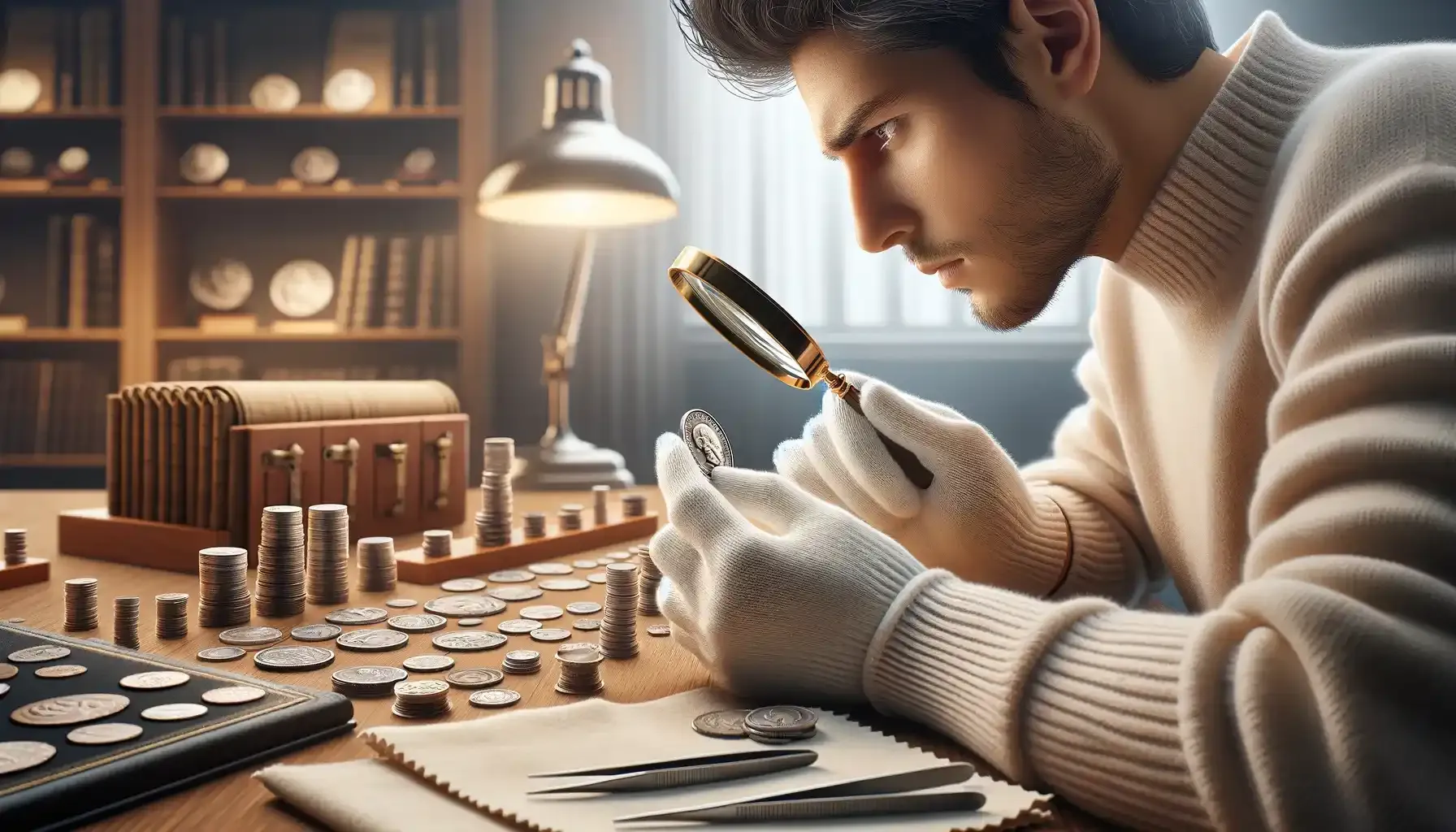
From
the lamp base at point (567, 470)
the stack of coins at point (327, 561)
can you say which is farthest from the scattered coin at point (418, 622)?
the lamp base at point (567, 470)

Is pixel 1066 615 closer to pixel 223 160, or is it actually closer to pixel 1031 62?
pixel 1031 62

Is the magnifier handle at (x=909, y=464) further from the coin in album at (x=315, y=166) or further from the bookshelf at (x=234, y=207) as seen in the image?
the coin in album at (x=315, y=166)

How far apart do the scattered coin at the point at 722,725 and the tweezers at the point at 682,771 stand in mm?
44

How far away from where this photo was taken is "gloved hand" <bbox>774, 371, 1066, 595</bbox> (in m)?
1.08

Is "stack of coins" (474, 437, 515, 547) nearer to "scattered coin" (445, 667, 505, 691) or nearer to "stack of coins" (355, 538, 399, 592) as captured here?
"stack of coins" (355, 538, 399, 592)

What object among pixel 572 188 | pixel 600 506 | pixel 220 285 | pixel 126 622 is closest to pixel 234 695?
pixel 126 622

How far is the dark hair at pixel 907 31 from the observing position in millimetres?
885

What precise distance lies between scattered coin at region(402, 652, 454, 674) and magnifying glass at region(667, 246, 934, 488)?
15.8 inches

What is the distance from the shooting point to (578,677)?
78 centimetres

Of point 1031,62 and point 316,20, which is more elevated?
point 316,20

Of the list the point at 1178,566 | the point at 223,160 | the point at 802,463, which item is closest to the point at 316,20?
the point at 223,160

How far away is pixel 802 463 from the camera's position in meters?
1.17

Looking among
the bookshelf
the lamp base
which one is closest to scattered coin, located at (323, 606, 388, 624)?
the lamp base

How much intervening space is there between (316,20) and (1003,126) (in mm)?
3645
